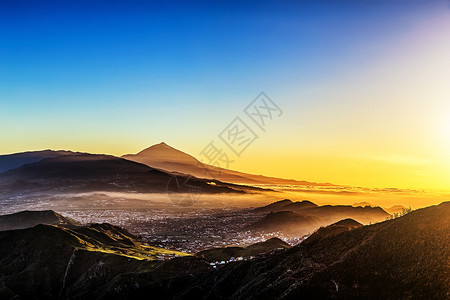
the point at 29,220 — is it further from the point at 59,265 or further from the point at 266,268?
the point at 266,268

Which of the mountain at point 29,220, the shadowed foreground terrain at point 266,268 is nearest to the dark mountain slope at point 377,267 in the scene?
the shadowed foreground terrain at point 266,268

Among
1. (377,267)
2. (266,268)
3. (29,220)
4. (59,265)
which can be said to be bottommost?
(59,265)

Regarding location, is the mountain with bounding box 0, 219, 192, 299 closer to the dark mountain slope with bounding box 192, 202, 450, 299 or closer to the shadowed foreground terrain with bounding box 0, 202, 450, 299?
the shadowed foreground terrain with bounding box 0, 202, 450, 299

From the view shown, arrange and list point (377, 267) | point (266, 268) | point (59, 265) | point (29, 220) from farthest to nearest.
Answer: point (29, 220), point (59, 265), point (266, 268), point (377, 267)

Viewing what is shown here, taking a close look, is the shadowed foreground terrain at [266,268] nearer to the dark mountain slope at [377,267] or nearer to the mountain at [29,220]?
the dark mountain slope at [377,267]

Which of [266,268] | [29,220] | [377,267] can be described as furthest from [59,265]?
[29,220]

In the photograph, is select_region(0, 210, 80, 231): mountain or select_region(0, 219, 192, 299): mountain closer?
select_region(0, 219, 192, 299): mountain

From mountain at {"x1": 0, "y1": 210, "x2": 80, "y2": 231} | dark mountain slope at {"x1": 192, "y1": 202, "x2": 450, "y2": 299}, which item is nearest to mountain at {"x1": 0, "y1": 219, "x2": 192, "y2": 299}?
dark mountain slope at {"x1": 192, "y1": 202, "x2": 450, "y2": 299}

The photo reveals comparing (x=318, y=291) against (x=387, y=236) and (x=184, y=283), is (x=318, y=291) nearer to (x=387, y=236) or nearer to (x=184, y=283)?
(x=387, y=236)
